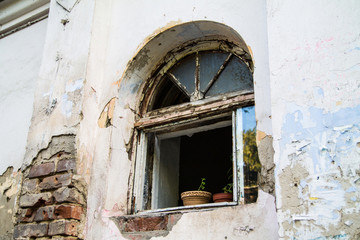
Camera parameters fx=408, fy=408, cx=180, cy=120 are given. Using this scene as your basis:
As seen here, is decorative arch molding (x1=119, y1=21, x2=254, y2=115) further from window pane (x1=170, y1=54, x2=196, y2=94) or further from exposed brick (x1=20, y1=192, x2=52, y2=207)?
exposed brick (x1=20, y1=192, x2=52, y2=207)

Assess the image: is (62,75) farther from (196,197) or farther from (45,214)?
(196,197)

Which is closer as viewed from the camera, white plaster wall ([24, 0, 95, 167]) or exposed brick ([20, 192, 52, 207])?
exposed brick ([20, 192, 52, 207])

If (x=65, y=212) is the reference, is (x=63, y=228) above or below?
below

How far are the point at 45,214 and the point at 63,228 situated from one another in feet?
0.68

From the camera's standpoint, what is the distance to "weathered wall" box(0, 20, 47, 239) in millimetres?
3572

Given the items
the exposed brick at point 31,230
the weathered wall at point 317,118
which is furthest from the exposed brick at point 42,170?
the weathered wall at point 317,118

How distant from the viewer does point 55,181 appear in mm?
3023

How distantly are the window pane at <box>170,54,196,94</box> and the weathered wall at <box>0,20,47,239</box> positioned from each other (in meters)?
1.44

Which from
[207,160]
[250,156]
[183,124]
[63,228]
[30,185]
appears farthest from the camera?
[207,160]

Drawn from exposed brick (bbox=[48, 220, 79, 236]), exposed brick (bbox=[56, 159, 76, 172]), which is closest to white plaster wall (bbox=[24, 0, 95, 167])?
exposed brick (bbox=[56, 159, 76, 172])

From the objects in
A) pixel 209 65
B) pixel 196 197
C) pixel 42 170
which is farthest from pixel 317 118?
pixel 42 170

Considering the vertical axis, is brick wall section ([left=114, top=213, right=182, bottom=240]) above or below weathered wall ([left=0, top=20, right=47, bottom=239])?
below

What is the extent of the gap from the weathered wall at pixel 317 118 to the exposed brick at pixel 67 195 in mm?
1560

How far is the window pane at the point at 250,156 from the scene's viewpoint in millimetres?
2605
